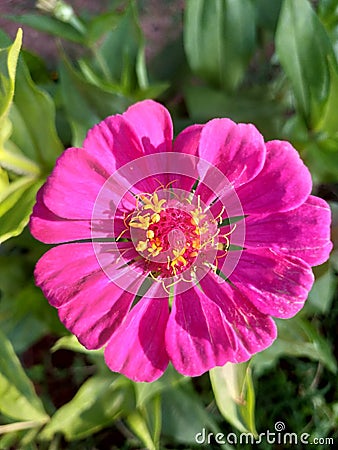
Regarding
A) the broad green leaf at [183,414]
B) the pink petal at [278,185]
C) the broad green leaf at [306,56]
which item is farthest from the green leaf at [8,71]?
the broad green leaf at [183,414]

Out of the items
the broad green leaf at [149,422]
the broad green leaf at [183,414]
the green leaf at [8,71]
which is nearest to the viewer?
the green leaf at [8,71]

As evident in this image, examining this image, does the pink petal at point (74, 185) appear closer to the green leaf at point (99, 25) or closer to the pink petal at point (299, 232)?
the pink petal at point (299, 232)

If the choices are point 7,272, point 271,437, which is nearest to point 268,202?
point 7,272

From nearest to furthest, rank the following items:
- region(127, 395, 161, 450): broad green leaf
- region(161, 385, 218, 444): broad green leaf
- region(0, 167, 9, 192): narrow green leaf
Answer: region(0, 167, 9, 192): narrow green leaf
region(127, 395, 161, 450): broad green leaf
region(161, 385, 218, 444): broad green leaf

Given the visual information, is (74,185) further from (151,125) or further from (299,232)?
(299,232)

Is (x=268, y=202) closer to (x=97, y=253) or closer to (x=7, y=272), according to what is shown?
(x=97, y=253)

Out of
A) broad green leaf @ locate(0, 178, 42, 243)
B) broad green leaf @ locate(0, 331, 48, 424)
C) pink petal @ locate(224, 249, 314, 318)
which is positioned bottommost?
broad green leaf @ locate(0, 331, 48, 424)

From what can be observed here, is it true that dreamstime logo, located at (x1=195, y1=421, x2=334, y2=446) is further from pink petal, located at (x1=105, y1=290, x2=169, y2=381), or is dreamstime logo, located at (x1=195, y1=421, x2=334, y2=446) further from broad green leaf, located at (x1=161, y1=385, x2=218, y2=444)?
pink petal, located at (x1=105, y1=290, x2=169, y2=381)

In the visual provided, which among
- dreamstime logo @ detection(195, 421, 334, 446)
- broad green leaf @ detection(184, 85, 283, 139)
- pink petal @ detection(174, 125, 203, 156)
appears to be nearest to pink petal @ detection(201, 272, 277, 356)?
pink petal @ detection(174, 125, 203, 156)
